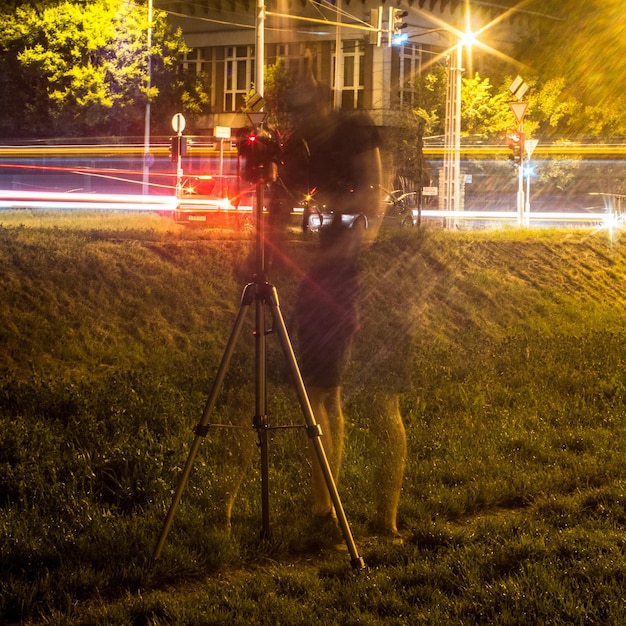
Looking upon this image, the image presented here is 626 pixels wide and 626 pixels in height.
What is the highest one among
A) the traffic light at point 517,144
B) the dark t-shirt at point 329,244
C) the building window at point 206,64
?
the building window at point 206,64

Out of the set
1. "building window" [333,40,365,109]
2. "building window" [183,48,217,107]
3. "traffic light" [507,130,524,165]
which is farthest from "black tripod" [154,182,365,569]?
"building window" [183,48,217,107]

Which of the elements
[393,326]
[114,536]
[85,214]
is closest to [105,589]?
[114,536]

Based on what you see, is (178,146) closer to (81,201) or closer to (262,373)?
(81,201)

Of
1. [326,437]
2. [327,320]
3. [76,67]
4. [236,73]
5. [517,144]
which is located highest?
[236,73]

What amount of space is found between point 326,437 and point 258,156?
1635mm

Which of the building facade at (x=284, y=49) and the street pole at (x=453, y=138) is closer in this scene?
the street pole at (x=453, y=138)

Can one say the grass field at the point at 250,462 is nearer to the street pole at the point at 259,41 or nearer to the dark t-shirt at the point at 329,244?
the dark t-shirt at the point at 329,244

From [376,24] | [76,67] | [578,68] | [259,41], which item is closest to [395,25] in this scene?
[376,24]

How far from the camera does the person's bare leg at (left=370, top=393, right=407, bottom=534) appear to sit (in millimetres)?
5527

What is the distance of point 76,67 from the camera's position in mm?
36188

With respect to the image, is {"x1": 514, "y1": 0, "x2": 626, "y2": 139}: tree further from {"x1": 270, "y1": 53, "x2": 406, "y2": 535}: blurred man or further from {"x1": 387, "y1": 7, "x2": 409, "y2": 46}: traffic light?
{"x1": 270, "y1": 53, "x2": 406, "y2": 535}: blurred man

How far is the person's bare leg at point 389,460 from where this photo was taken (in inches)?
218

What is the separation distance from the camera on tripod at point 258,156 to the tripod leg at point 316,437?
0.57 m

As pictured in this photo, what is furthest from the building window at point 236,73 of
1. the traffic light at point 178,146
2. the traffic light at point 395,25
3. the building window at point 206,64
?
the traffic light at point 178,146
